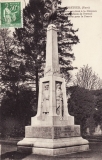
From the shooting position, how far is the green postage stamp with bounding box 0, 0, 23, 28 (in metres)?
11.9

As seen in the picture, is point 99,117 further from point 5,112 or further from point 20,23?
point 20,23

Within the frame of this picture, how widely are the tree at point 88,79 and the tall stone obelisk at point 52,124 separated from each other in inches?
388

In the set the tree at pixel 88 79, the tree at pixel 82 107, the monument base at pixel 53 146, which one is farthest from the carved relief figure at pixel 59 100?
the tree at pixel 88 79

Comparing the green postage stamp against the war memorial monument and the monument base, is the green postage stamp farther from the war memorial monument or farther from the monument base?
the monument base

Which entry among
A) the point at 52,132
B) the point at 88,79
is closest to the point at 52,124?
the point at 52,132

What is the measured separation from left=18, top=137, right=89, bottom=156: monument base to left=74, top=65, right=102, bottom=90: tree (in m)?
10.9

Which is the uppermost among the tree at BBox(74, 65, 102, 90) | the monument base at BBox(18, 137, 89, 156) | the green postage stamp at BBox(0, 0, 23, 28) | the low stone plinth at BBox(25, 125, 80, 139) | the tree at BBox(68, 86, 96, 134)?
the green postage stamp at BBox(0, 0, 23, 28)

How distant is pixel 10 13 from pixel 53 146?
6.22m

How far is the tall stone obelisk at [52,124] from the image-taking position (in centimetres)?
1015

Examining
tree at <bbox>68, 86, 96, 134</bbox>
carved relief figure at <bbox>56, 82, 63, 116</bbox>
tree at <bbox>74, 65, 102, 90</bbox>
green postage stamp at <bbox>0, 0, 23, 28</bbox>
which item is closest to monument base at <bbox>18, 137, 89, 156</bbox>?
carved relief figure at <bbox>56, 82, 63, 116</bbox>

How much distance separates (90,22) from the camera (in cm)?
1330

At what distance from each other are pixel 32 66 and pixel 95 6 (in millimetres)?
9594

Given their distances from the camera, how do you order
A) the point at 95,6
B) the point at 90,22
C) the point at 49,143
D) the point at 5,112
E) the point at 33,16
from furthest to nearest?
1. the point at 33,16
2. the point at 5,112
3. the point at 90,22
4. the point at 95,6
5. the point at 49,143

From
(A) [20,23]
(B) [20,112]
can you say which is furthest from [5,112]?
(A) [20,23]
